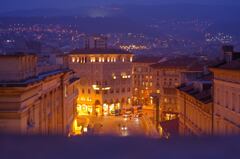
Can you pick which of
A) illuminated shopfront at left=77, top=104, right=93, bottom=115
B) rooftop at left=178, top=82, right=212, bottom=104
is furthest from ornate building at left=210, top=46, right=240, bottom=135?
illuminated shopfront at left=77, top=104, right=93, bottom=115

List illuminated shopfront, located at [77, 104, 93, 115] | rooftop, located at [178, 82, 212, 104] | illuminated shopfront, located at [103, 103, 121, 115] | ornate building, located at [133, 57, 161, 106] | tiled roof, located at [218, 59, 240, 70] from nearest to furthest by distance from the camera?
1. tiled roof, located at [218, 59, 240, 70]
2. rooftop, located at [178, 82, 212, 104]
3. illuminated shopfront, located at [77, 104, 93, 115]
4. illuminated shopfront, located at [103, 103, 121, 115]
5. ornate building, located at [133, 57, 161, 106]

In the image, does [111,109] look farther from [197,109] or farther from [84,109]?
[197,109]

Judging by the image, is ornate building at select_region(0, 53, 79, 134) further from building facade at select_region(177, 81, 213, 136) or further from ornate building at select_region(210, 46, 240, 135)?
ornate building at select_region(210, 46, 240, 135)

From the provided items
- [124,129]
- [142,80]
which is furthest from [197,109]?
[142,80]

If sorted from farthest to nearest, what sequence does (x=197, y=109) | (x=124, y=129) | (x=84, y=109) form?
1. (x=84, y=109)
2. (x=124, y=129)
3. (x=197, y=109)

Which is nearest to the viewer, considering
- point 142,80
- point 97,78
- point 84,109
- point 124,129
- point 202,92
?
point 202,92

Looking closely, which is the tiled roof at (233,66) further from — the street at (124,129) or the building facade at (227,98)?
the street at (124,129)

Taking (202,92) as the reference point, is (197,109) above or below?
below

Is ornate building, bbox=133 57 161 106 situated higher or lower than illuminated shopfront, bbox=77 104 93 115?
higher

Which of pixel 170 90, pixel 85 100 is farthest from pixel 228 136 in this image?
pixel 85 100

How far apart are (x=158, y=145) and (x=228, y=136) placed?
1.60 ft

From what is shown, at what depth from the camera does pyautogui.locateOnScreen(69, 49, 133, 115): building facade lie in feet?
267

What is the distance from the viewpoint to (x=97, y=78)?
82250 millimetres

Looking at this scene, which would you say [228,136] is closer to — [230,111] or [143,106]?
[230,111]
